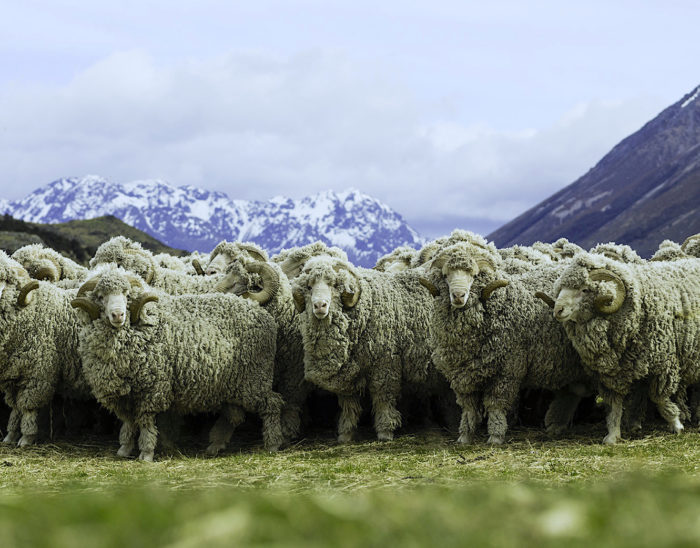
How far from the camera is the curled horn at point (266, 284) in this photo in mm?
10992

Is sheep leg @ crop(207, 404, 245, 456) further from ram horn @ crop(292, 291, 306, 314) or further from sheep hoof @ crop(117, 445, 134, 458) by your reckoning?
ram horn @ crop(292, 291, 306, 314)

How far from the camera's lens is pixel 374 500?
2.93 metres

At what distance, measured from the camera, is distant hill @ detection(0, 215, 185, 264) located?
136 ft

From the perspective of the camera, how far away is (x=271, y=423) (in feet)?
33.5

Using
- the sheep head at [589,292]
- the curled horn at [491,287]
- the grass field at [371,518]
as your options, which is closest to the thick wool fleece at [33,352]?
the curled horn at [491,287]

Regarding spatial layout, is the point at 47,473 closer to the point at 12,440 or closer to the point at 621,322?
the point at 12,440

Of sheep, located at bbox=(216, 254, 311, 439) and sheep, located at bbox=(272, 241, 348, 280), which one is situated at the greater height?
sheep, located at bbox=(272, 241, 348, 280)

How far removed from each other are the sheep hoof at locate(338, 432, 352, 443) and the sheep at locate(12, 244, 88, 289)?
4.97 m

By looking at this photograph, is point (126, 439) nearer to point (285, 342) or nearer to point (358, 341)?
point (285, 342)

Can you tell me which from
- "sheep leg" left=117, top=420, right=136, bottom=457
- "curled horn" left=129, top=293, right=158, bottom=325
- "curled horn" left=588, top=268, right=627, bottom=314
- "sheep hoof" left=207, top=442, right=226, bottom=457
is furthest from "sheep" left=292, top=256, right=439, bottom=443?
"curled horn" left=588, top=268, right=627, bottom=314

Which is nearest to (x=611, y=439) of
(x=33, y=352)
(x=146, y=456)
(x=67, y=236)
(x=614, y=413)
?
(x=614, y=413)

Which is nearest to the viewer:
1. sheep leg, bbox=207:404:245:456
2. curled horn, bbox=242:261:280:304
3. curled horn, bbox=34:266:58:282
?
sheep leg, bbox=207:404:245:456

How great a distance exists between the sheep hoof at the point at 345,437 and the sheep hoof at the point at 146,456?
2.46 meters

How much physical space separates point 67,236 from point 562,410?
174 feet
